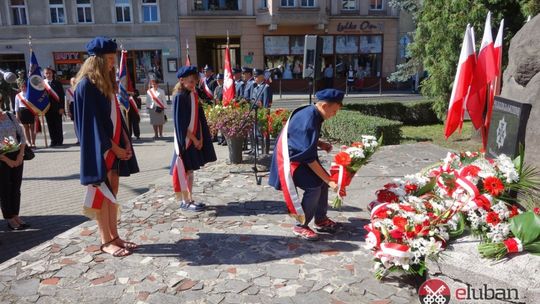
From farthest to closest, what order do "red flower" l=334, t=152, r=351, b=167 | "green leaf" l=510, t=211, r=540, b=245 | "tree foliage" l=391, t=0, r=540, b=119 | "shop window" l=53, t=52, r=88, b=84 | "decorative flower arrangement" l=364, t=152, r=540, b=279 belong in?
"shop window" l=53, t=52, r=88, b=84
"tree foliage" l=391, t=0, r=540, b=119
"red flower" l=334, t=152, r=351, b=167
"decorative flower arrangement" l=364, t=152, r=540, b=279
"green leaf" l=510, t=211, r=540, b=245

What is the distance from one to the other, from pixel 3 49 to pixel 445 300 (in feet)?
103

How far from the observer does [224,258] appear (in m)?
4.47

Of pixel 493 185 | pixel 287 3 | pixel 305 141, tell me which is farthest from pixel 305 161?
pixel 287 3

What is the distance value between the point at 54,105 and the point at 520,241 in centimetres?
1146

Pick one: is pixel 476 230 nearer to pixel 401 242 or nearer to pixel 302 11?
pixel 401 242

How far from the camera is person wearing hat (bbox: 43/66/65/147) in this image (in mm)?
11438

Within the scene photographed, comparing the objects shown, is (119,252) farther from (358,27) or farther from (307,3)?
(358,27)

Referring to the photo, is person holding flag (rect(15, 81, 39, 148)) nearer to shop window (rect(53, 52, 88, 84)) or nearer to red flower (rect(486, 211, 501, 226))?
red flower (rect(486, 211, 501, 226))

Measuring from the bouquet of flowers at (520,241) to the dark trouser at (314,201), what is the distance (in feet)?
6.07

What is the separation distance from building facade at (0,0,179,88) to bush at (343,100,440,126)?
56.1 ft

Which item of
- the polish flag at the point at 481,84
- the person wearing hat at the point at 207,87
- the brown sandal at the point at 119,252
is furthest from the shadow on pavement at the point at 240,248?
the person wearing hat at the point at 207,87

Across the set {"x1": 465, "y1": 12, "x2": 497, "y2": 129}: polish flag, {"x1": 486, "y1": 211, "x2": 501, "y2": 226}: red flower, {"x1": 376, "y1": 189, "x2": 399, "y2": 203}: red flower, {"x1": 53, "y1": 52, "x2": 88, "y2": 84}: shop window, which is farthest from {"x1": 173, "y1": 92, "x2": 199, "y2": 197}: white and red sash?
{"x1": 53, "y1": 52, "x2": 88, "y2": 84}: shop window

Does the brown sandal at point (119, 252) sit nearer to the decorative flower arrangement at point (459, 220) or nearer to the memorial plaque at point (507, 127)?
the decorative flower arrangement at point (459, 220)

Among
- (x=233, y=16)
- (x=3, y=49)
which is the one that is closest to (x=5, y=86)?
(x=3, y=49)
